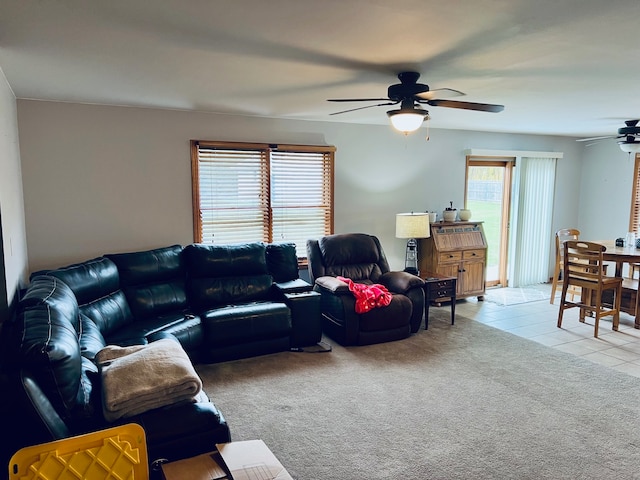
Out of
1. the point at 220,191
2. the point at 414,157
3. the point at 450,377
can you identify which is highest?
the point at 414,157

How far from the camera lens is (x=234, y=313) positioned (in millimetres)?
4055

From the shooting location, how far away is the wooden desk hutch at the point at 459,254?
591cm

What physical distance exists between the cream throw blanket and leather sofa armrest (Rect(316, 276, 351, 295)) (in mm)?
2333

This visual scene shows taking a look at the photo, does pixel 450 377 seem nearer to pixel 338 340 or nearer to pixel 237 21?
pixel 338 340

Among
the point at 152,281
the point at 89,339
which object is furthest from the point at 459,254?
the point at 89,339

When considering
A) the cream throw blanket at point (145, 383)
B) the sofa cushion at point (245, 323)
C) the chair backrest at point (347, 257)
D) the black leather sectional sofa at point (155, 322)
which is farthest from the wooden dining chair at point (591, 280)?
the cream throw blanket at point (145, 383)

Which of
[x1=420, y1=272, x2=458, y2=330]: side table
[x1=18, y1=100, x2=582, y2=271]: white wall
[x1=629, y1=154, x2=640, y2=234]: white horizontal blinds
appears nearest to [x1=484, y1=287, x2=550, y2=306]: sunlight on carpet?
[x1=420, y1=272, x2=458, y2=330]: side table

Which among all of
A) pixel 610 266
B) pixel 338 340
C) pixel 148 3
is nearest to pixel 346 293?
pixel 338 340

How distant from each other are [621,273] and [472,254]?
5.68 ft

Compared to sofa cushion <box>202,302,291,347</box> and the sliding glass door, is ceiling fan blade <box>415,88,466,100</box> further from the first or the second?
the sliding glass door

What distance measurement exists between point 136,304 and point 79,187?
1324 millimetres

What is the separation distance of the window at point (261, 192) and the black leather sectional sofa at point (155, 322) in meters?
0.45

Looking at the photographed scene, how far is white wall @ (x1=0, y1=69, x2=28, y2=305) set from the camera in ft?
9.32

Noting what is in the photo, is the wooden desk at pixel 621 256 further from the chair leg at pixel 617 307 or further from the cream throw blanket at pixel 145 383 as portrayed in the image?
the cream throw blanket at pixel 145 383
